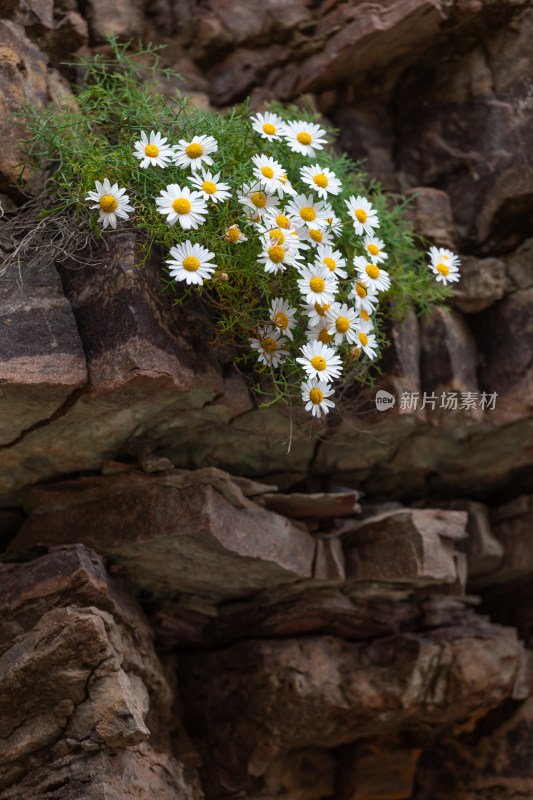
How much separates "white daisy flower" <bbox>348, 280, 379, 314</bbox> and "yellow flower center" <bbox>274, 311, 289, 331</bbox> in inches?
11.7

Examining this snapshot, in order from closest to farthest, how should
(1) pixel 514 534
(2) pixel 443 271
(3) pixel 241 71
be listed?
(2) pixel 443 271 < (3) pixel 241 71 < (1) pixel 514 534

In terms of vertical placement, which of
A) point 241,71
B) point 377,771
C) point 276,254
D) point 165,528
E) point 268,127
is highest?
point 241,71

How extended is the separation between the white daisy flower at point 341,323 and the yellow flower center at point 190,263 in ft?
1.74

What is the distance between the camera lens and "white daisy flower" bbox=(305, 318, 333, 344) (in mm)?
2932

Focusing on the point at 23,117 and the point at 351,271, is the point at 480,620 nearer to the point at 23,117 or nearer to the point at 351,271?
the point at 351,271

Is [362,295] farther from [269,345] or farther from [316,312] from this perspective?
[269,345]

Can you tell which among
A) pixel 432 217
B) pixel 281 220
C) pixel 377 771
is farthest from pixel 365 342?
pixel 377 771

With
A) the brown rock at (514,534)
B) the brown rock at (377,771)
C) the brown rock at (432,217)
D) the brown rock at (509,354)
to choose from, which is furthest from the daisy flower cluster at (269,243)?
the brown rock at (377,771)

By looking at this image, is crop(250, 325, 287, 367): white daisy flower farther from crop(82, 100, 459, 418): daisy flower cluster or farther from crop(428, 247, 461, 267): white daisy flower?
crop(428, 247, 461, 267): white daisy flower

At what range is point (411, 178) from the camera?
4090 millimetres

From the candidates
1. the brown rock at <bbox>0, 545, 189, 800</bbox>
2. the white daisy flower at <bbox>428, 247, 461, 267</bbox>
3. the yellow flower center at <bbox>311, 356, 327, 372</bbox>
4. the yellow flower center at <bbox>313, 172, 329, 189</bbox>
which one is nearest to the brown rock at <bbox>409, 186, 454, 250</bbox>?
the white daisy flower at <bbox>428, 247, 461, 267</bbox>

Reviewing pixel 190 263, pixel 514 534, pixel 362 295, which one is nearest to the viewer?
pixel 190 263

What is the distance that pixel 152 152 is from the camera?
2861 millimetres

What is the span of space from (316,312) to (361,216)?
1.58ft
